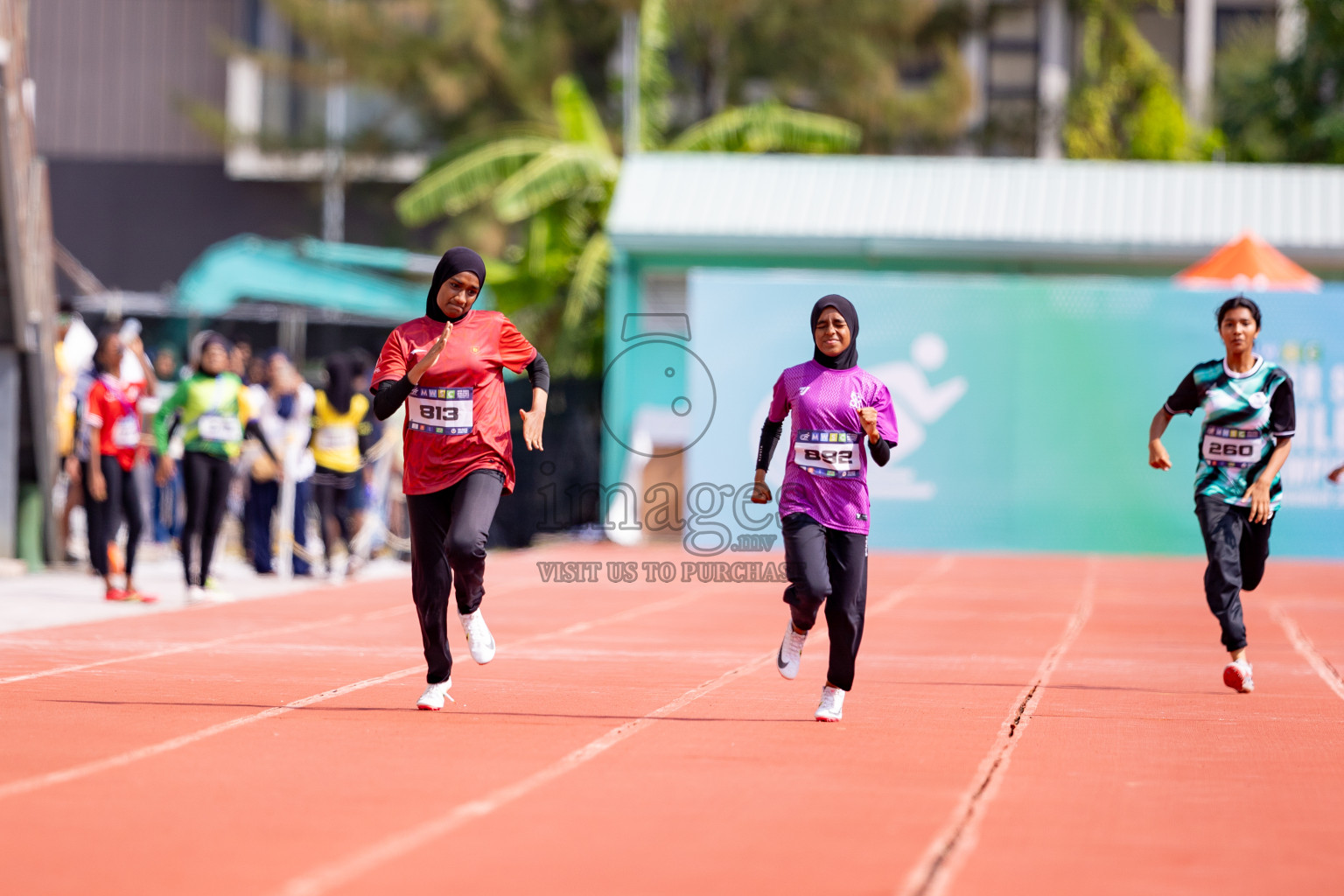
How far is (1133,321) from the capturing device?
21312mm

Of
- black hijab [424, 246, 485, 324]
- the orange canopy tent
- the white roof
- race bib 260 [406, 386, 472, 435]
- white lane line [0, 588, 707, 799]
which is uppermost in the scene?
the white roof

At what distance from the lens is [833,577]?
8195 mm

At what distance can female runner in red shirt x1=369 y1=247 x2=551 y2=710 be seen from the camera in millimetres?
8180

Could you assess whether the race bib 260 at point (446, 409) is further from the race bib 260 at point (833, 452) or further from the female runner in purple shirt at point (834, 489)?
the race bib 260 at point (833, 452)

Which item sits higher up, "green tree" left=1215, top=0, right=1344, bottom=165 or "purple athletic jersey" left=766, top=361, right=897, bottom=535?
"green tree" left=1215, top=0, right=1344, bottom=165

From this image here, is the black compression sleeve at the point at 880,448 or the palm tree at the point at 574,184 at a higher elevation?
the palm tree at the point at 574,184

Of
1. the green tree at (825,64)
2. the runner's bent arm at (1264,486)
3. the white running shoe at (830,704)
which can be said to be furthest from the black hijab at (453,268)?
the green tree at (825,64)

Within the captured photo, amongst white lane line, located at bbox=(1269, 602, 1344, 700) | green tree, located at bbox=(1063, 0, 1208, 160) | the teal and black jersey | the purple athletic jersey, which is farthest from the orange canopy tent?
green tree, located at bbox=(1063, 0, 1208, 160)

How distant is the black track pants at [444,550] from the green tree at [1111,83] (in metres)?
31.3

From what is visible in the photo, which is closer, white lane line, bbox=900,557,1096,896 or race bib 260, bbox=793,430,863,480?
white lane line, bbox=900,557,1096,896

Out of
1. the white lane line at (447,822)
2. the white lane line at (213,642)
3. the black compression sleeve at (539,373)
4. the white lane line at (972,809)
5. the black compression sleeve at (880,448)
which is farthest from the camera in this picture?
the white lane line at (213,642)

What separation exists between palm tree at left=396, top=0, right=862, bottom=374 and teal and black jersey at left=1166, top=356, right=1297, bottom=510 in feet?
52.6

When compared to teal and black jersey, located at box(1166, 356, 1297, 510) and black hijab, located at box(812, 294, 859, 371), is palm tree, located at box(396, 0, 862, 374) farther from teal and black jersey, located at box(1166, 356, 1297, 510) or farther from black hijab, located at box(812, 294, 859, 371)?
black hijab, located at box(812, 294, 859, 371)

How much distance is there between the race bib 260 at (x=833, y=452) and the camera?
817 centimetres
